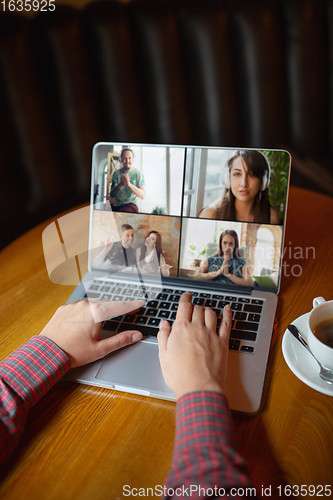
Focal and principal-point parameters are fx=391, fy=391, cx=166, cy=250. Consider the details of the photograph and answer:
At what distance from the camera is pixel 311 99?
5.52 ft

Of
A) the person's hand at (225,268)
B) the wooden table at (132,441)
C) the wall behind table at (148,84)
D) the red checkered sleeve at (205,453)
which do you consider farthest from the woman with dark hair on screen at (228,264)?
the wall behind table at (148,84)

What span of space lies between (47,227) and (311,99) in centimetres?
132

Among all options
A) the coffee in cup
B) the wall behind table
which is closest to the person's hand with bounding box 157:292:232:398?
the coffee in cup

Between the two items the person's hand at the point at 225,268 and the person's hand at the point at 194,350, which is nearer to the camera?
the person's hand at the point at 194,350

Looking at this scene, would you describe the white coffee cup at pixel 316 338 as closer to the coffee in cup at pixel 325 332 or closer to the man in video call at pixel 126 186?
the coffee in cup at pixel 325 332

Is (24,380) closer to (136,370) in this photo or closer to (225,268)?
(136,370)

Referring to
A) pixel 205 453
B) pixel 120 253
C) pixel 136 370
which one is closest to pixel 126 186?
pixel 120 253

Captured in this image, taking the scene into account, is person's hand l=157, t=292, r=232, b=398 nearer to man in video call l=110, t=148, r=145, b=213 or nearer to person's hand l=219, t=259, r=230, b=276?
person's hand l=219, t=259, r=230, b=276

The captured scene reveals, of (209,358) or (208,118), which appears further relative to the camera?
(208,118)

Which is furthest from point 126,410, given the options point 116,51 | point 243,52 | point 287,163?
point 243,52

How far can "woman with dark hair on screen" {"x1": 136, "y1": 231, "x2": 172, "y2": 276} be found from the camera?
2.41 ft

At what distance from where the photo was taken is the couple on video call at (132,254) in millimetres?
735

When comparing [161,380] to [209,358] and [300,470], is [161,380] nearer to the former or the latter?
[209,358]


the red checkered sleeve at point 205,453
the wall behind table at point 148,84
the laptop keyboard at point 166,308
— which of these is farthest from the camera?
the wall behind table at point 148,84
